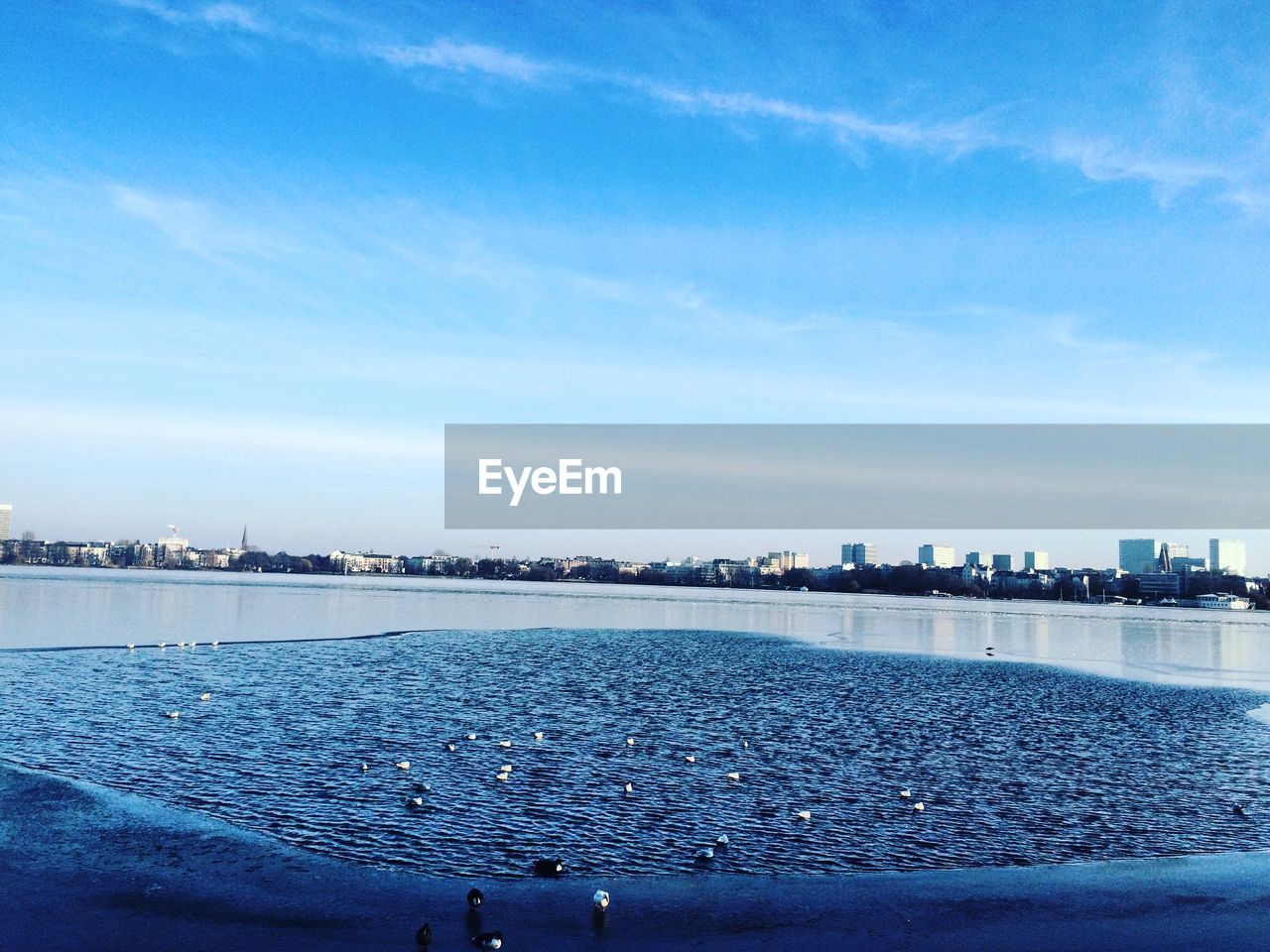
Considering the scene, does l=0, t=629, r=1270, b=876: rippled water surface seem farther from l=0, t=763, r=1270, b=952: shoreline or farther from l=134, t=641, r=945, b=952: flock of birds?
l=0, t=763, r=1270, b=952: shoreline

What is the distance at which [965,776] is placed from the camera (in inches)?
824

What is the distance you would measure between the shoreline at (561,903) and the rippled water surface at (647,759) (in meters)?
0.81

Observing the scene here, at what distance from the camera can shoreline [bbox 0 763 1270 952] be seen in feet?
37.8

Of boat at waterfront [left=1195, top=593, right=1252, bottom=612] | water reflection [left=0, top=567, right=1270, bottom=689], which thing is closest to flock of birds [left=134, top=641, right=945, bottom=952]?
water reflection [left=0, top=567, right=1270, bottom=689]

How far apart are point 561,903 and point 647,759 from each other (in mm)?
8977

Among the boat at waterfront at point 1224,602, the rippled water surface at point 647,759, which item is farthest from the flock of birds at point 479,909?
the boat at waterfront at point 1224,602

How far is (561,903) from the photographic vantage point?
12.8 m

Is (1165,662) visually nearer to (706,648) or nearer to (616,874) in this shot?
(706,648)

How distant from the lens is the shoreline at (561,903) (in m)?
11.5

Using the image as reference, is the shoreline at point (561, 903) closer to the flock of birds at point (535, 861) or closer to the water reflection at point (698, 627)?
→ the flock of birds at point (535, 861)

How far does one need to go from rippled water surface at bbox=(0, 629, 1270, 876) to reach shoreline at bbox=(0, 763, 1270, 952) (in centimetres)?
81

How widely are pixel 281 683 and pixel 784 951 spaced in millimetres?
24149

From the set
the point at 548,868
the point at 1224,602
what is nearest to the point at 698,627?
the point at 548,868

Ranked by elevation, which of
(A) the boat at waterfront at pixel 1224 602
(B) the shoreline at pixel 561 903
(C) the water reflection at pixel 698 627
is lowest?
(A) the boat at waterfront at pixel 1224 602
